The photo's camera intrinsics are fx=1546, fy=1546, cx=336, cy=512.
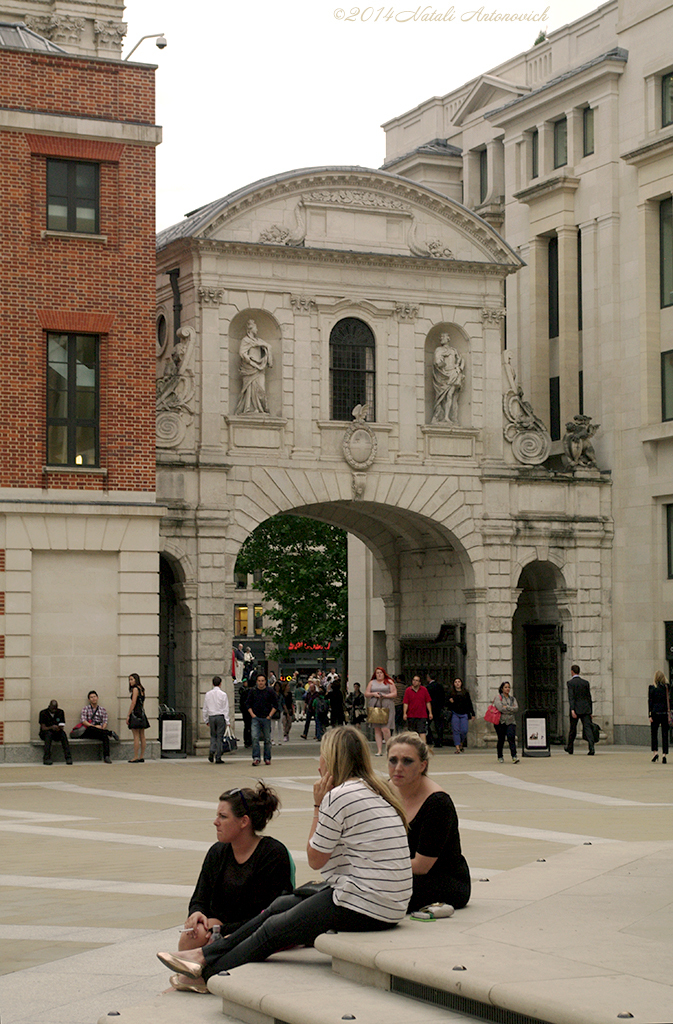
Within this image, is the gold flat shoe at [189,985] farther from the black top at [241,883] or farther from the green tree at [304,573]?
the green tree at [304,573]

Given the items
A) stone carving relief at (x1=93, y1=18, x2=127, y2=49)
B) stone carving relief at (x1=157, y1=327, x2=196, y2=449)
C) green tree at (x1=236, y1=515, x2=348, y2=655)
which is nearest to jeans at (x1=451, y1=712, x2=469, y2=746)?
stone carving relief at (x1=157, y1=327, x2=196, y2=449)

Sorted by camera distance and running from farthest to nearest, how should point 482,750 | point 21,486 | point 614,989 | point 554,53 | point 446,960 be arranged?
point 554,53 < point 482,750 < point 21,486 < point 446,960 < point 614,989

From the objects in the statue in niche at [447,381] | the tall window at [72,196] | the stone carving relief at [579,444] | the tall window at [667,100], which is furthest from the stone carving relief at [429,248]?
the tall window at [72,196]

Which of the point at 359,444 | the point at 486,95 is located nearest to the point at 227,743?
the point at 359,444

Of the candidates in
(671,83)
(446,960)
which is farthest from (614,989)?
(671,83)

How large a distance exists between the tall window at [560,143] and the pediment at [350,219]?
16.0 ft

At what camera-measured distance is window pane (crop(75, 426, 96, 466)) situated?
30438mm

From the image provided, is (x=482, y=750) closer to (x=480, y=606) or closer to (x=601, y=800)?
(x=480, y=606)

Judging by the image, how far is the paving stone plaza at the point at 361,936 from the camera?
24.8ft

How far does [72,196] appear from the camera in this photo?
31016 millimetres

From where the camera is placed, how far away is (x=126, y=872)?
13.8 m

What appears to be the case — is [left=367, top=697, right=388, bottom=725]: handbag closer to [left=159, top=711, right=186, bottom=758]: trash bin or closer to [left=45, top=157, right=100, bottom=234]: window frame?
[left=159, top=711, right=186, bottom=758]: trash bin

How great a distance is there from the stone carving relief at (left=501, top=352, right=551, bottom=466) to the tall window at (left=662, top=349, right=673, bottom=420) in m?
2.86

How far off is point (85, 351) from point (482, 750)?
13.0 meters
